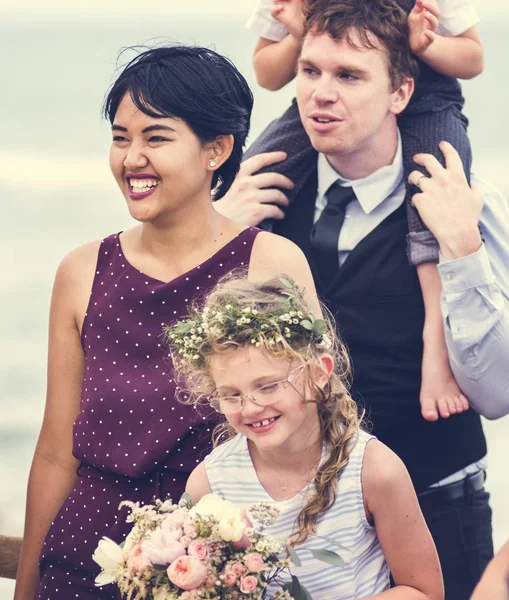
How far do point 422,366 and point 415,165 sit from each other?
1.97 ft

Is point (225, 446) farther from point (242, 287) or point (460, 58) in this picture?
point (460, 58)

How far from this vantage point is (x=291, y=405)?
307cm

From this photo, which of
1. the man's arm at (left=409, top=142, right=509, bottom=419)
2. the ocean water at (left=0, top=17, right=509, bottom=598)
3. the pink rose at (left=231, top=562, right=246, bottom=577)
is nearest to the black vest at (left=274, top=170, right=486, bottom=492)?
the man's arm at (left=409, top=142, right=509, bottom=419)

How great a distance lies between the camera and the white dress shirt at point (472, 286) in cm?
369

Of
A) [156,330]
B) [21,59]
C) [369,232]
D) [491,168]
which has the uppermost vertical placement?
[21,59]

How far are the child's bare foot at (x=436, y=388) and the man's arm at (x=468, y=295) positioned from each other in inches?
1.5

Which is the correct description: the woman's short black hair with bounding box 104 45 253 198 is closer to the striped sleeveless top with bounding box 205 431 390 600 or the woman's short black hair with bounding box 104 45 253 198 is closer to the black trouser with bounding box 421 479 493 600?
the striped sleeveless top with bounding box 205 431 390 600

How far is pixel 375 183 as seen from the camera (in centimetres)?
390

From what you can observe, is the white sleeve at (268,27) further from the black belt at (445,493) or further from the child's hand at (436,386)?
the black belt at (445,493)

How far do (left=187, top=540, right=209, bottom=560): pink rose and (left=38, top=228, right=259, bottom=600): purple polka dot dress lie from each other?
595 millimetres

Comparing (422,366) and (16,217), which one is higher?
(16,217)

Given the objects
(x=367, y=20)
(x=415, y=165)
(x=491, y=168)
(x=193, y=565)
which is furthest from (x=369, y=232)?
(x=491, y=168)

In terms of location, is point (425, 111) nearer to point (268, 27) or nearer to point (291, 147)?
point (291, 147)

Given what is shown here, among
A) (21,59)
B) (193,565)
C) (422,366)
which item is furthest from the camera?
(21,59)
